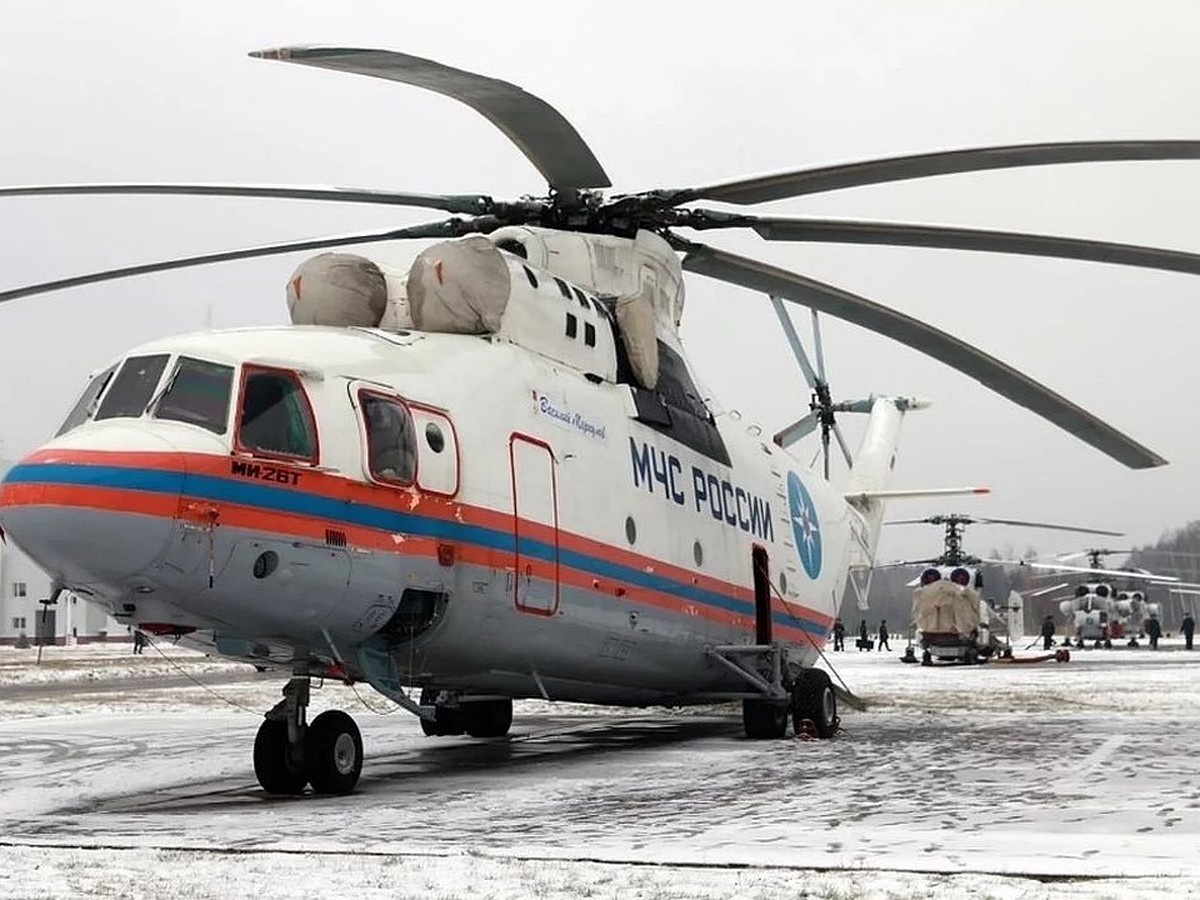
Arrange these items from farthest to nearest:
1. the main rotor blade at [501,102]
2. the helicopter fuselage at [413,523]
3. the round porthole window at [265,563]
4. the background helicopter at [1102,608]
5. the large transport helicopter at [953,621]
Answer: the background helicopter at [1102,608]
the large transport helicopter at [953,621]
the round porthole window at [265,563]
the helicopter fuselage at [413,523]
the main rotor blade at [501,102]

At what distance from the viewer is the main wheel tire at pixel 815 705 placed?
14.1m

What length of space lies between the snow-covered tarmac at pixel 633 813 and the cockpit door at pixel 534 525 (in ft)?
4.68

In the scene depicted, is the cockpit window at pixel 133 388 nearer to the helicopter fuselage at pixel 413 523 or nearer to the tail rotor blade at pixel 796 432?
the helicopter fuselage at pixel 413 523

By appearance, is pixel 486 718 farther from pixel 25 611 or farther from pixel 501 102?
pixel 25 611

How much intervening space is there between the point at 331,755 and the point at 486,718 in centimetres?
567

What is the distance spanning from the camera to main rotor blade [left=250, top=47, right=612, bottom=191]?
764 centimetres

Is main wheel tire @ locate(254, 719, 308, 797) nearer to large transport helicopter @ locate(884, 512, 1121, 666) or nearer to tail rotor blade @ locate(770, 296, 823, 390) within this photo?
tail rotor blade @ locate(770, 296, 823, 390)

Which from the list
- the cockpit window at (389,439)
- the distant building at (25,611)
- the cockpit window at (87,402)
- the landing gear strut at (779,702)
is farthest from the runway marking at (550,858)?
the distant building at (25,611)

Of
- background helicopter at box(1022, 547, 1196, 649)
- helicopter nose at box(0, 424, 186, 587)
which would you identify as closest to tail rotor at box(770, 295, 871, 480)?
helicopter nose at box(0, 424, 186, 587)

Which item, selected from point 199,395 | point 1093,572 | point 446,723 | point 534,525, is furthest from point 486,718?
point 1093,572

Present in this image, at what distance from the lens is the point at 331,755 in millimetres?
9164

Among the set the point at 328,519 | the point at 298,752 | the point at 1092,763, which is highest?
the point at 328,519

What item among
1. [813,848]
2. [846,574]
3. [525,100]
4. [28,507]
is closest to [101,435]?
[28,507]

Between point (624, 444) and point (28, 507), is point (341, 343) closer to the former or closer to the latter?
point (28, 507)
